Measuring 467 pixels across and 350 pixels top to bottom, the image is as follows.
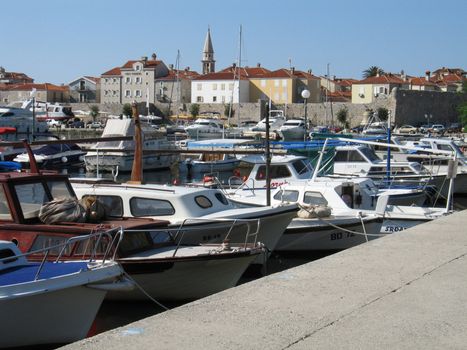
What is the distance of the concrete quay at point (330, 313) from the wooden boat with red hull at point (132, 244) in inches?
153

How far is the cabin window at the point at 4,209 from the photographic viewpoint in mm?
11070

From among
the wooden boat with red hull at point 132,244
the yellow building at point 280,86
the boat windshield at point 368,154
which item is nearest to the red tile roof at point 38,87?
the yellow building at point 280,86

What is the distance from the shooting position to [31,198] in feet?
37.9

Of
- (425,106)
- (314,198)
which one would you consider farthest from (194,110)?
(314,198)

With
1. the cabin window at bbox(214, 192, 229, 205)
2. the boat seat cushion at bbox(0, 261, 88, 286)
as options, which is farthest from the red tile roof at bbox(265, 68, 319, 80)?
the boat seat cushion at bbox(0, 261, 88, 286)

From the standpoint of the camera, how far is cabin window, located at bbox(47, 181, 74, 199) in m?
11.9

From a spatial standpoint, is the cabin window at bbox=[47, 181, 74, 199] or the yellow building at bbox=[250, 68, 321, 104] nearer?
the cabin window at bbox=[47, 181, 74, 199]

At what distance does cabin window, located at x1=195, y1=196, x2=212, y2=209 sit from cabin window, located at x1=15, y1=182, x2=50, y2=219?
2.67 meters

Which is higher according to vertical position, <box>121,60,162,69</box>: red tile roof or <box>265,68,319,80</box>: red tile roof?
<box>121,60,162,69</box>: red tile roof

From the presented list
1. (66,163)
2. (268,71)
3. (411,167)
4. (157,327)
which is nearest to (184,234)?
(157,327)

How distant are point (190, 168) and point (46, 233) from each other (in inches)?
1012

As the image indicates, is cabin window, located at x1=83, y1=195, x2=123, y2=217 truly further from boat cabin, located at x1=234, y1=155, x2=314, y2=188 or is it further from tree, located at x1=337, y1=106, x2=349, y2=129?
tree, located at x1=337, y1=106, x2=349, y2=129

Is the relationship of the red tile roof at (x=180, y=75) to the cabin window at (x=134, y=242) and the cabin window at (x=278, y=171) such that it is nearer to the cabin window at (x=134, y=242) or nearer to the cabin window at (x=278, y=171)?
the cabin window at (x=278, y=171)

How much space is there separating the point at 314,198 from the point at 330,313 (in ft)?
36.9
